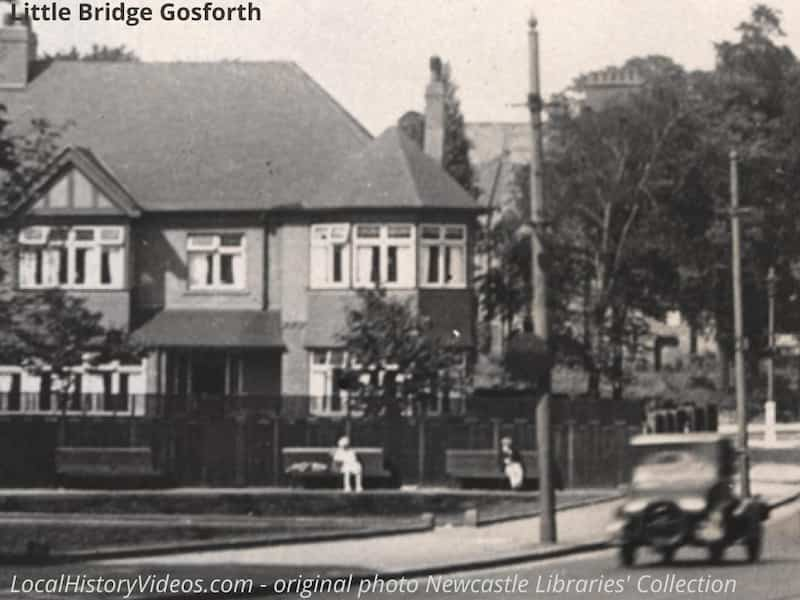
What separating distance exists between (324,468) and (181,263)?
515 inches

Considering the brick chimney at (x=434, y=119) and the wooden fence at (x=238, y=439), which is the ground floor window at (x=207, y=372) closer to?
the wooden fence at (x=238, y=439)

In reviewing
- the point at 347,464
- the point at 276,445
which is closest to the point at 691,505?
the point at 347,464

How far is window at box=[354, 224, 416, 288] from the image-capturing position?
165 ft

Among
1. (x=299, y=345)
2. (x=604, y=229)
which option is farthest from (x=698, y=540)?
(x=604, y=229)

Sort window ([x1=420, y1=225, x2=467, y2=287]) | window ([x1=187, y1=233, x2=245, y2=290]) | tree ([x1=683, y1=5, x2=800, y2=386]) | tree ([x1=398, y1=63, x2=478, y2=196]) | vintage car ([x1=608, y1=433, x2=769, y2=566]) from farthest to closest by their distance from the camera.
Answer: tree ([x1=398, y1=63, x2=478, y2=196]), tree ([x1=683, y1=5, x2=800, y2=386]), window ([x1=187, y1=233, x2=245, y2=290]), window ([x1=420, y1=225, x2=467, y2=287]), vintage car ([x1=608, y1=433, x2=769, y2=566])

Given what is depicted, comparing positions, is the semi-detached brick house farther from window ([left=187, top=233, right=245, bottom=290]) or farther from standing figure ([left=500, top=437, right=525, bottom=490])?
standing figure ([left=500, top=437, right=525, bottom=490])

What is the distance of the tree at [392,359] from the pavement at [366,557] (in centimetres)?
1231

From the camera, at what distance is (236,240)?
52.9m

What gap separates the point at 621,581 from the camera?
66.0ft

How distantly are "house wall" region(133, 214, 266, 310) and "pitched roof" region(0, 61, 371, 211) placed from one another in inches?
22.5

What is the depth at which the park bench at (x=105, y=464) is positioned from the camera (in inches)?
1663

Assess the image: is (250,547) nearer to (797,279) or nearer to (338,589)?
(338,589)

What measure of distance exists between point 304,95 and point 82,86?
6.55 m

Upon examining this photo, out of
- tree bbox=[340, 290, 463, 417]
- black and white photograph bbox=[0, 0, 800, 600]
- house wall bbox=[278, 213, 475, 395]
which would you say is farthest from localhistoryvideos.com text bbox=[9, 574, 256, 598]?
house wall bbox=[278, 213, 475, 395]
